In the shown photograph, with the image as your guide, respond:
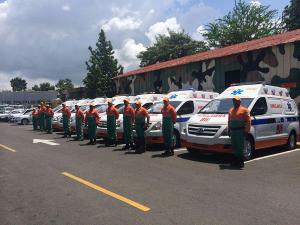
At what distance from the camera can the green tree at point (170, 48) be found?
54.2m

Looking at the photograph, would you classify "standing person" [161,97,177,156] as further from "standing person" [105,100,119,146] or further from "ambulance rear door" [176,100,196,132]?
"standing person" [105,100,119,146]

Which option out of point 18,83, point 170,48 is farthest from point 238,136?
point 18,83

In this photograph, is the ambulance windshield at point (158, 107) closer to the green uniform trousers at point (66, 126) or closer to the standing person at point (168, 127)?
the standing person at point (168, 127)

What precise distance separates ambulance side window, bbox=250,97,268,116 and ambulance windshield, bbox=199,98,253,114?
22cm

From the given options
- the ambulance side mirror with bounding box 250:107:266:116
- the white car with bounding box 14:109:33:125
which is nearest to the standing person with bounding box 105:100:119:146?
the ambulance side mirror with bounding box 250:107:266:116

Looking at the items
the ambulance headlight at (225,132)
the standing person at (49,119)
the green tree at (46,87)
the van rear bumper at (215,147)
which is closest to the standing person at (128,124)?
the van rear bumper at (215,147)

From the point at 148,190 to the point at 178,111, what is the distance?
6.77 metres

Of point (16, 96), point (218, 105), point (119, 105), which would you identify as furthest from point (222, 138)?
point (16, 96)

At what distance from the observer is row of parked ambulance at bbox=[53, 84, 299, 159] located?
1046 cm

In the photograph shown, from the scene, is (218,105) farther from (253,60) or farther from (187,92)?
(253,60)

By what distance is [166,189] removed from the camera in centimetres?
716

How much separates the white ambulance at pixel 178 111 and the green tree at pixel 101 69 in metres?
25.7

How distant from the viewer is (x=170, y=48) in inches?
2143

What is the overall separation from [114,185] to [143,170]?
5.92ft
